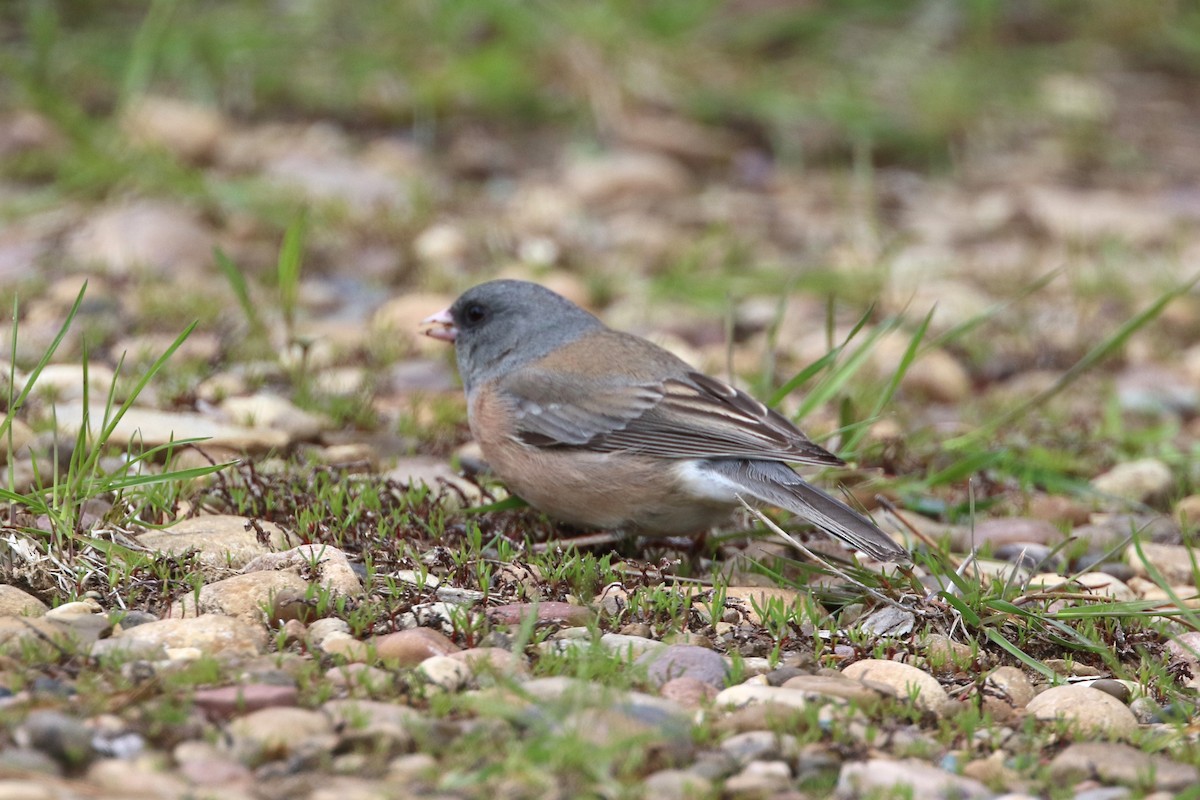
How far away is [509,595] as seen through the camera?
3232 mm

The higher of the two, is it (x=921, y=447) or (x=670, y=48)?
(x=670, y=48)

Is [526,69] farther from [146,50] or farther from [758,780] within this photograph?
[758,780]

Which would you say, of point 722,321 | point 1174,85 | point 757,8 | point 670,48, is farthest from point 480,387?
point 1174,85

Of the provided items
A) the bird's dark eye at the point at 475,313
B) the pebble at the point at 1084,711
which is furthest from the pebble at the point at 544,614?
the bird's dark eye at the point at 475,313

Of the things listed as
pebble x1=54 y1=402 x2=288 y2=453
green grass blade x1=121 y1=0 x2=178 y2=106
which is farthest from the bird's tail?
green grass blade x1=121 y1=0 x2=178 y2=106

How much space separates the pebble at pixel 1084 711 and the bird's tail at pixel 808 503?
0.53 m

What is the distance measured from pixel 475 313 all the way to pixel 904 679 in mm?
2123

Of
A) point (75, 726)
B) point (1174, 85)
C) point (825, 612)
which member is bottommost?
point (825, 612)

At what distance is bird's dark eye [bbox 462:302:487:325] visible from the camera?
4543mm

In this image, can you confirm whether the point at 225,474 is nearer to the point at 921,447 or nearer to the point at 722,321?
the point at 921,447

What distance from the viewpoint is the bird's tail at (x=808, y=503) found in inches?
131

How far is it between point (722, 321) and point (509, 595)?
2777 mm

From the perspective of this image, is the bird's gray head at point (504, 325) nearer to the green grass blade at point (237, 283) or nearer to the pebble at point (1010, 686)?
the green grass blade at point (237, 283)

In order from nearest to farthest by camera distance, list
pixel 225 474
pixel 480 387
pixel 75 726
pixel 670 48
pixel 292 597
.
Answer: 1. pixel 75 726
2. pixel 292 597
3. pixel 225 474
4. pixel 480 387
5. pixel 670 48
